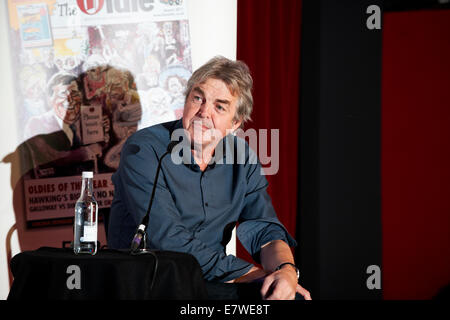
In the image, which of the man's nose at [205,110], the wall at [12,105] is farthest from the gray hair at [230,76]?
the wall at [12,105]

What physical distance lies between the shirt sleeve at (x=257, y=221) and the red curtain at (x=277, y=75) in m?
0.72

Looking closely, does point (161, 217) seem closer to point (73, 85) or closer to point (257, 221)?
point (257, 221)

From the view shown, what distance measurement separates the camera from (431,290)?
2.77 metres

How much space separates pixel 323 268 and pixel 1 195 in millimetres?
1944

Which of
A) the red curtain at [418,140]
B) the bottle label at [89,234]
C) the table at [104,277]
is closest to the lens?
the table at [104,277]

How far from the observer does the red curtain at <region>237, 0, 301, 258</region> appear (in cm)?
250

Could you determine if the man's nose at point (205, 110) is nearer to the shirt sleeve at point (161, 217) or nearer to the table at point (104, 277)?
the shirt sleeve at point (161, 217)

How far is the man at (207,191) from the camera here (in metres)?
1.49

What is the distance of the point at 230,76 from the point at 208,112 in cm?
19

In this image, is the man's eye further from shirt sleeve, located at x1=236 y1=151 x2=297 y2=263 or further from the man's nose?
shirt sleeve, located at x1=236 y1=151 x2=297 y2=263

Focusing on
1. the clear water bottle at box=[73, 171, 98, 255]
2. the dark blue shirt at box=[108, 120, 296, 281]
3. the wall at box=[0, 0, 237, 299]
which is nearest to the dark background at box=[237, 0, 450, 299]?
the wall at box=[0, 0, 237, 299]

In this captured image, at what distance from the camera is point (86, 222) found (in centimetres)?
131

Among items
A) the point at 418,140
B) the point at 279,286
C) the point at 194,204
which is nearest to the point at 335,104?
the point at 418,140

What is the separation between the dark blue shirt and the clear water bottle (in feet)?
0.52
